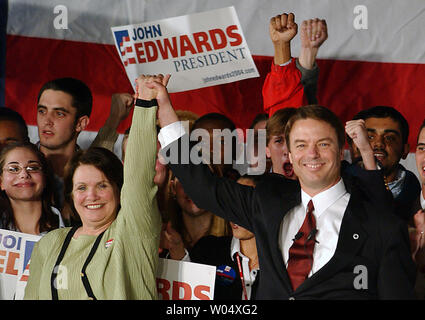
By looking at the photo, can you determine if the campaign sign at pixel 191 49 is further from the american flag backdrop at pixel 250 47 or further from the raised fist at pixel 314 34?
the raised fist at pixel 314 34

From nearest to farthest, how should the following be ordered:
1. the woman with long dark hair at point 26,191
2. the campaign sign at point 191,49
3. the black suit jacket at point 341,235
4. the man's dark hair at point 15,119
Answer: the black suit jacket at point 341,235 → the woman with long dark hair at point 26,191 → the campaign sign at point 191,49 → the man's dark hair at point 15,119

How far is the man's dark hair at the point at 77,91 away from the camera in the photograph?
3.41 meters

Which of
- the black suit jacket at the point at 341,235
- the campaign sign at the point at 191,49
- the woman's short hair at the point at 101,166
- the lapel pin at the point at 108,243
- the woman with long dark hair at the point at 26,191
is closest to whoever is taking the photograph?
the black suit jacket at the point at 341,235

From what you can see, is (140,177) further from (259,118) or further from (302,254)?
(259,118)

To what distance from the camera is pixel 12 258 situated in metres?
3.28

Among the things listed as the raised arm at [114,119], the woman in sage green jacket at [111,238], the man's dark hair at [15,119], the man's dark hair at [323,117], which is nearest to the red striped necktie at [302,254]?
the man's dark hair at [323,117]

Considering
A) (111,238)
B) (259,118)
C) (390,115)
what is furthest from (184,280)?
(390,115)

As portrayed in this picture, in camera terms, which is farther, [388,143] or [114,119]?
[114,119]

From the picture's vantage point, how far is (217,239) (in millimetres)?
3082

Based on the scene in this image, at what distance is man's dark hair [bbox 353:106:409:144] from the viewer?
3.16m

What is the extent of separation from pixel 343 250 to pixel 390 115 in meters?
1.08

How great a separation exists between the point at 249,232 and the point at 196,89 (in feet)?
3.10

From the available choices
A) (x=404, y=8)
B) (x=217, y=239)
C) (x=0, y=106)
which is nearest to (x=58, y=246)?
(x=217, y=239)

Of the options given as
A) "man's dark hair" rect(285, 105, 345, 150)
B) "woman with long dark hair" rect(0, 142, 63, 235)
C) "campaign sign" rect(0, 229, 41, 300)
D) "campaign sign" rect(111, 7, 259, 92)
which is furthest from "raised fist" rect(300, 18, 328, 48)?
"campaign sign" rect(0, 229, 41, 300)
